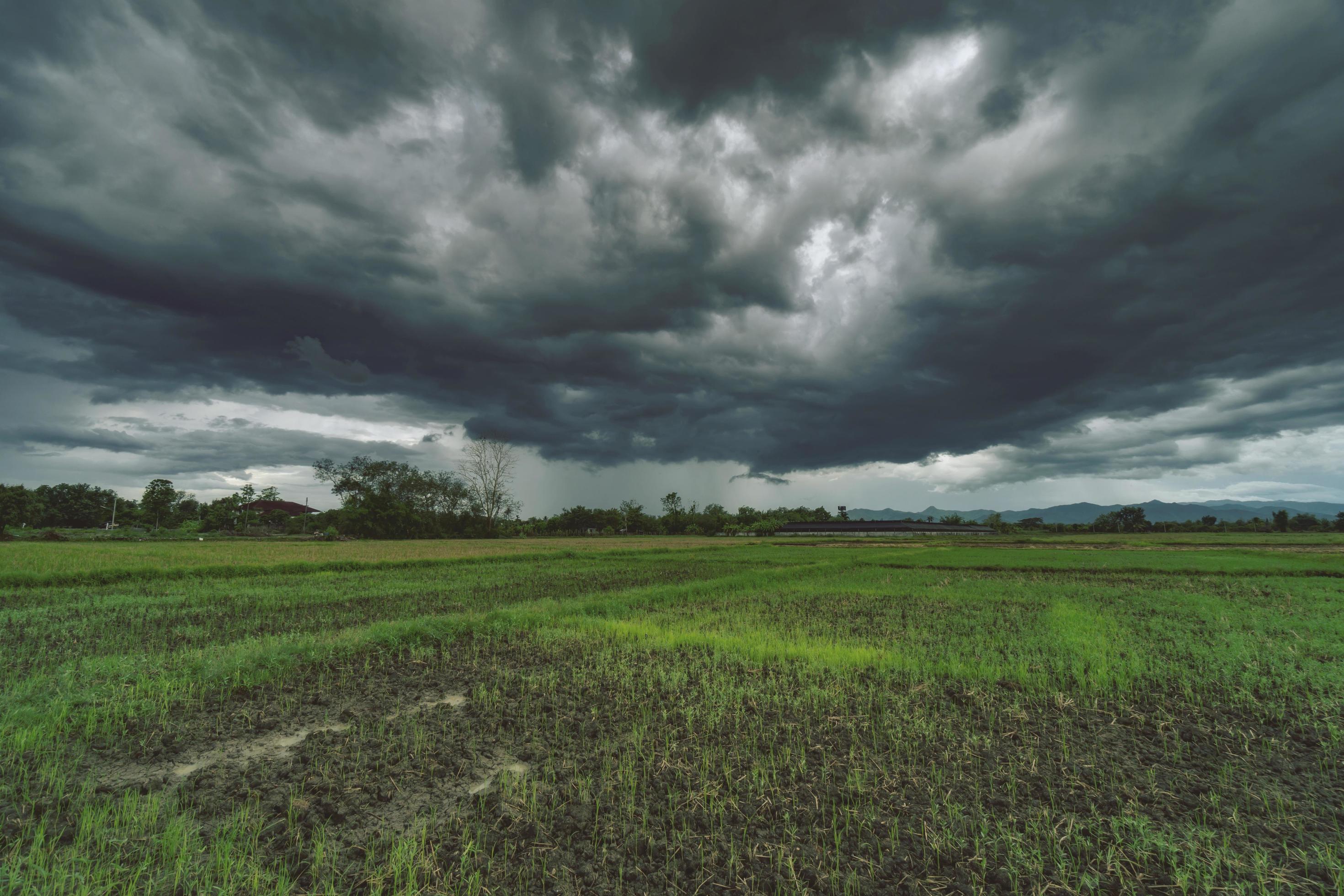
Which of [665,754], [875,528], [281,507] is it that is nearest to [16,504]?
[281,507]

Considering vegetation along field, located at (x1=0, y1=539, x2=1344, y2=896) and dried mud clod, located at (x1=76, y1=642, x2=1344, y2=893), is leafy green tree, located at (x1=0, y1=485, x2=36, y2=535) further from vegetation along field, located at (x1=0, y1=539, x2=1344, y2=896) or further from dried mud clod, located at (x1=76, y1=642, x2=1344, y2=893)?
dried mud clod, located at (x1=76, y1=642, x2=1344, y2=893)

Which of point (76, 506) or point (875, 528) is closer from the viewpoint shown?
point (76, 506)

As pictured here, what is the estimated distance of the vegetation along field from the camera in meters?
3.86

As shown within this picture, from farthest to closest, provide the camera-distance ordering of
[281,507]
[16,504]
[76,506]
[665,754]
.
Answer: [281,507] < [76,506] < [16,504] < [665,754]

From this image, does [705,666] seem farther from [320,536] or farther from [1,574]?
[320,536]

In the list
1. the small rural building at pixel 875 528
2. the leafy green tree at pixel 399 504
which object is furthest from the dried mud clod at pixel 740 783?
the small rural building at pixel 875 528

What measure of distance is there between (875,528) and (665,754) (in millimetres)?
133526

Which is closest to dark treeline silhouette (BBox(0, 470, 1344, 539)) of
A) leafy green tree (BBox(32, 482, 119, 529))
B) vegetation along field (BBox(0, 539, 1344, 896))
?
leafy green tree (BBox(32, 482, 119, 529))

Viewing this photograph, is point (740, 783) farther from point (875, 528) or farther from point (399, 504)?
point (875, 528)

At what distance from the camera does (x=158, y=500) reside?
257 ft

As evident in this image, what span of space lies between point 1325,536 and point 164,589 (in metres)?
124

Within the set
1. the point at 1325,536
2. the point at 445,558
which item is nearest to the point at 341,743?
the point at 445,558

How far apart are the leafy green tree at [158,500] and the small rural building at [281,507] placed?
10.4m

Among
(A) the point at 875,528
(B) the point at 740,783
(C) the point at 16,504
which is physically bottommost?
(A) the point at 875,528
